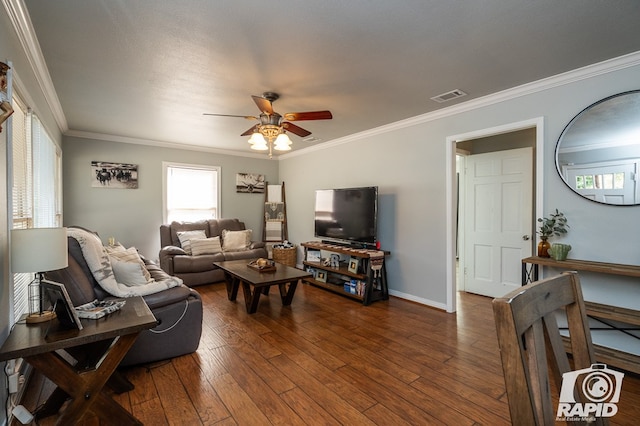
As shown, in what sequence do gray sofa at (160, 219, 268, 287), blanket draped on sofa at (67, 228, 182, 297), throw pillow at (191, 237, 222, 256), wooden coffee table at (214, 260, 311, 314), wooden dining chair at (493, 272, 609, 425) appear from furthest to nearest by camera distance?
throw pillow at (191, 237, 222, 256) → gray sofa at (160, 219, 268, 287) → wooden coffee table at (214, 260, 311, 314) → blanket draped on sofa at (67, 228, 182, 297) → wooden dining chair at (493, 272, 609, 425)

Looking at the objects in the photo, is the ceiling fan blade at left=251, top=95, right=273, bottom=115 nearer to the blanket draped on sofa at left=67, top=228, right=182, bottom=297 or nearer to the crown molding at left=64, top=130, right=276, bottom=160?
the blanket draped on sofa at left=67, top=228, right=182, bottom=297

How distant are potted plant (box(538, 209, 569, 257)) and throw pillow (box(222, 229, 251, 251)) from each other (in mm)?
4555

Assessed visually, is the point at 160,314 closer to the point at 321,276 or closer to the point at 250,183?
the point at 321,276

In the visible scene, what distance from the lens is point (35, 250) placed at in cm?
158

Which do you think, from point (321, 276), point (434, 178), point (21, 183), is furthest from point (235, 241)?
point (434, 178)

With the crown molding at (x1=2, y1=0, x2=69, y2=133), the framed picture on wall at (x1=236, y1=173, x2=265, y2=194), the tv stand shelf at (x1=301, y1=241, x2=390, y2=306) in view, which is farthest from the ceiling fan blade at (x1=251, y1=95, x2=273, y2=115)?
the framed picture on wall at (x1=236, y1=173, x2=265, y2=194)

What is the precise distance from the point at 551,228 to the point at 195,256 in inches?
191

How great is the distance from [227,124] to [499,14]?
11.3ft

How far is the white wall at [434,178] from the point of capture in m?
2.54

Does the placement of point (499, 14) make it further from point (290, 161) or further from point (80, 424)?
point (290, 161)

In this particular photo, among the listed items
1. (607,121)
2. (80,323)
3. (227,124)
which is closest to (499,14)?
(607,121)

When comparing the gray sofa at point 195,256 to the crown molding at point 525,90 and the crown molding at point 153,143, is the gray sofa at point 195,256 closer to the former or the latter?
the crown molding at point 153,143

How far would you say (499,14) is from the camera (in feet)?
6.22

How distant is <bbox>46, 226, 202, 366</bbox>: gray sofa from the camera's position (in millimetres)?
2176
